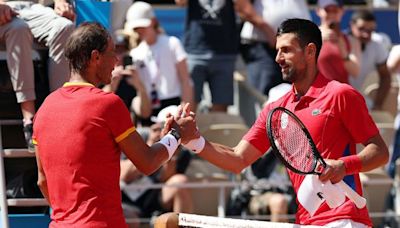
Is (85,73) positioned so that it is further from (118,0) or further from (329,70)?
(329,70)

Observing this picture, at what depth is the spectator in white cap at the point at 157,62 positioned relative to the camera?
1098 cm

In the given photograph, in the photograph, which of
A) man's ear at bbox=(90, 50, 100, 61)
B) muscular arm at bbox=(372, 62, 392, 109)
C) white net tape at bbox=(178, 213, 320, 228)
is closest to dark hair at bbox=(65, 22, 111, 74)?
man's ear at bbox=(90, 50, 100, 61)

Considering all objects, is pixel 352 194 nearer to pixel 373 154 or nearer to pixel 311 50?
pixel 373 154

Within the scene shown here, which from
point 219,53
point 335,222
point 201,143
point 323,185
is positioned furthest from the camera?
point 219,53

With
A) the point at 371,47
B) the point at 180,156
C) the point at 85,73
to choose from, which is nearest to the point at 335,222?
the point at 85,73

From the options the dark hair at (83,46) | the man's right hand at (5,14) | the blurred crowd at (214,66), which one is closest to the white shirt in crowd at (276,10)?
the blurred crowd at (214,66)

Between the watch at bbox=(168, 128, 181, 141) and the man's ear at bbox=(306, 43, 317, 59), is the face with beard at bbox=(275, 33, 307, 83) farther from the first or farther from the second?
the watch at bbox=(168, 128, 181, 141)

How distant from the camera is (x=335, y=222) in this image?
240 inches

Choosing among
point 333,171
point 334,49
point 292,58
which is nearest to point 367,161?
point 333,171

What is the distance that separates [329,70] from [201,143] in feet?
16.7

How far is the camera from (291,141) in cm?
586

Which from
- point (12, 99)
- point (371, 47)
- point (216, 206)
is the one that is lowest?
point (216, 206)

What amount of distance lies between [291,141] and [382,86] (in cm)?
662

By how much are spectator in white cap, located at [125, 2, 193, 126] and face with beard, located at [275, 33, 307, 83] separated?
15.0 feet
